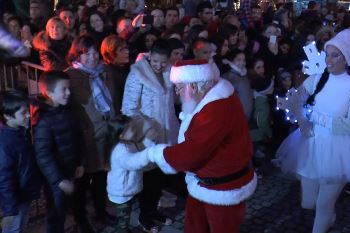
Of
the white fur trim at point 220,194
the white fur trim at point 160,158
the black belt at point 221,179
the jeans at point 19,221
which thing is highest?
the white fur trim at point 160,158

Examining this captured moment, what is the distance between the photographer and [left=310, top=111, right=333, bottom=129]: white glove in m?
3.89

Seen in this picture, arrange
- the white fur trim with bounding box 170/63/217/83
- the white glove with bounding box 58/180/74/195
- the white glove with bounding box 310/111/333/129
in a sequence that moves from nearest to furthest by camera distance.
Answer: the white fur trim with bounding box 170/63/217/83 < the white glove with bounding box 58/180/74/195 < the white glove with bounding box 310/111/333/129

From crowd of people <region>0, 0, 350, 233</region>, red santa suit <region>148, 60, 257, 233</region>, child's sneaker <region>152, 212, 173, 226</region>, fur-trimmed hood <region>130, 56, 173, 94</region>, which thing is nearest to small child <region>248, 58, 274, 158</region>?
crowd of people <region>0, 0, 350, 233</region>

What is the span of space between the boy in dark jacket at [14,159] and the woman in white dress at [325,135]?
237 centimetres

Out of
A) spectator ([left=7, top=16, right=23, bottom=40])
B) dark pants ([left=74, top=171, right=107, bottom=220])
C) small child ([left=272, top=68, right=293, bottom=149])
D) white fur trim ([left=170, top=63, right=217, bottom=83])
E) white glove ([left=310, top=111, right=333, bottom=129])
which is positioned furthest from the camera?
small child ([left=272, top=68, right=293, bottom=149])

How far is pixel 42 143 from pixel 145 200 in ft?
4.60

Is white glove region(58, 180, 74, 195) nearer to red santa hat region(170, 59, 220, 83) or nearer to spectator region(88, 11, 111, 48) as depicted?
red santa hat region(170, 59, 220, 83)

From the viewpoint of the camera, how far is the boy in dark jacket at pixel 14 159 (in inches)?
131

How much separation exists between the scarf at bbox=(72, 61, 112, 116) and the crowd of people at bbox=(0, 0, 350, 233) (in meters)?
0.01

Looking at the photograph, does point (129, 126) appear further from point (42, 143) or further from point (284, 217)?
point (284, 217)

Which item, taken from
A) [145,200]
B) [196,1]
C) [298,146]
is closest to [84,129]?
[145,200]

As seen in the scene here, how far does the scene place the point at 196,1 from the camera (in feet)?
33.1

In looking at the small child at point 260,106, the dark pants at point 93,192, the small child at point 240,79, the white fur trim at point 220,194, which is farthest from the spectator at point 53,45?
the white fur trim at point 220,194

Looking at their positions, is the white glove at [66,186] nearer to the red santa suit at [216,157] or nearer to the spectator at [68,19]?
the red santa suit at [216,157]
